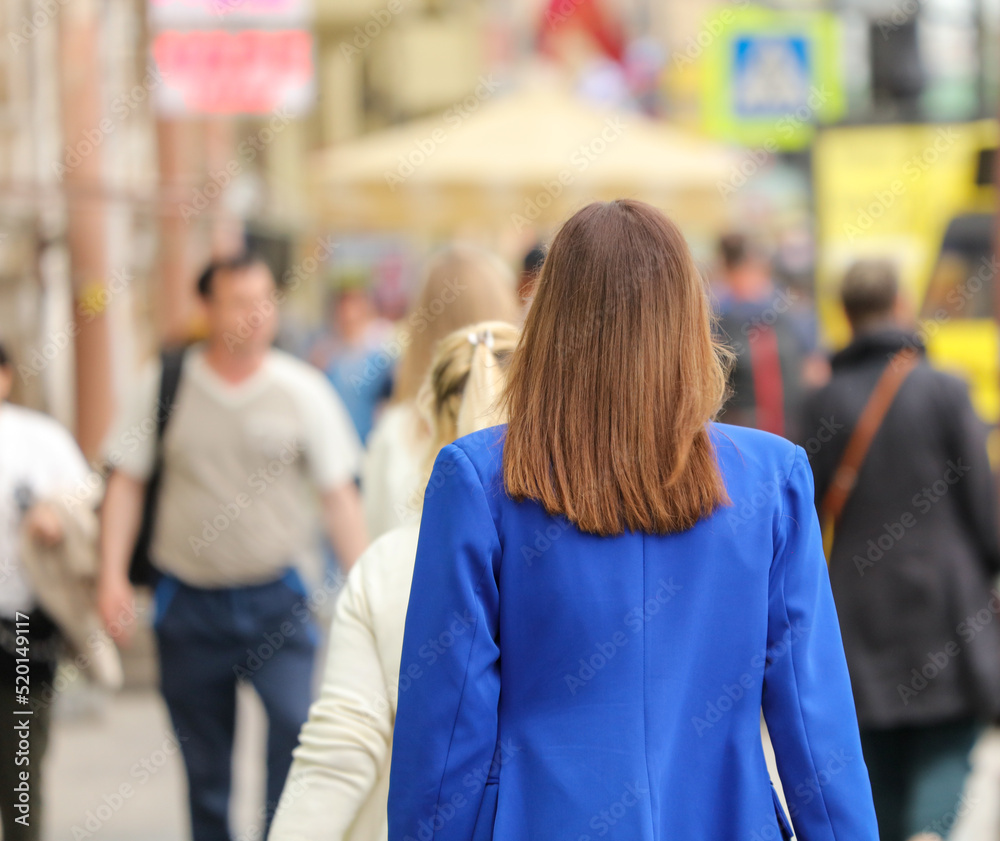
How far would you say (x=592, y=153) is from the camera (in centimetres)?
1009

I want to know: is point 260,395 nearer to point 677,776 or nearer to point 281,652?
point 281,652

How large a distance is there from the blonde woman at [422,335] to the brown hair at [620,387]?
1560 millimetres

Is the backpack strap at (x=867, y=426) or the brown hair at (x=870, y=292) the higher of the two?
the brown hair at (x=870, y=292)

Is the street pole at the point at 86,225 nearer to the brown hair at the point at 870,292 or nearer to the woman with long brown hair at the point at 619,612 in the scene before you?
the brown hair at the point at 870,292

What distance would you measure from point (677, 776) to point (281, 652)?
2593mm

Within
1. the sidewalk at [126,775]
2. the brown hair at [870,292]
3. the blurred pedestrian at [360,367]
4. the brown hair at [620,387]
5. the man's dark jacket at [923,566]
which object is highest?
the brown hair at [620,387]

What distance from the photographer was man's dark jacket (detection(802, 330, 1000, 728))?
4.00m

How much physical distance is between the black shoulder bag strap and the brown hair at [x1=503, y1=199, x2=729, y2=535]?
272 cm

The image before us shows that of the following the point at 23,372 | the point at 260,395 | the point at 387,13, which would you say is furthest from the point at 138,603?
the point at 387,13

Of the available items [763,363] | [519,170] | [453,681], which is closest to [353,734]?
[453,681]

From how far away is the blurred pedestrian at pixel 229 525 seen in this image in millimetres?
4379

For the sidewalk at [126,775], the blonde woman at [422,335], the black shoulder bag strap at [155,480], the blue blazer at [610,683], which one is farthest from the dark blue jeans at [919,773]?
the black shoulder bag strap at [155,480]

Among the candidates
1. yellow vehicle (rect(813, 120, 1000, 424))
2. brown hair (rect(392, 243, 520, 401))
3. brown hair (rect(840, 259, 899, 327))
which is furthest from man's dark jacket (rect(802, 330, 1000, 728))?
yellow vehicle (rect(813, 120, 1000, 424))

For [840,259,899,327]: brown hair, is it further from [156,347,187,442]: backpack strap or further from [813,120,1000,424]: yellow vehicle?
[813,120,1000,424]: yellow vehicle
